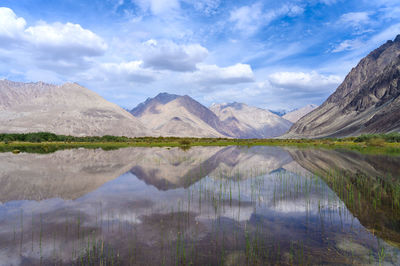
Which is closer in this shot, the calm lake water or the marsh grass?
the marsh grass

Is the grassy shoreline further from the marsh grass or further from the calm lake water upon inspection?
the marsh grass

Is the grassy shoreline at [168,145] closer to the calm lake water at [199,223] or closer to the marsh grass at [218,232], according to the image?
the calm lake water at [199,223]

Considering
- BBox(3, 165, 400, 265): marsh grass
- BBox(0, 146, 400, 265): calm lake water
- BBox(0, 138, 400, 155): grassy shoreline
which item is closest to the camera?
BBox(3, 165, 400, 265): marsh grass

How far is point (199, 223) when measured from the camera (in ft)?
51.2

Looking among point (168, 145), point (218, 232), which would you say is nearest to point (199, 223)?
point (218, 232)

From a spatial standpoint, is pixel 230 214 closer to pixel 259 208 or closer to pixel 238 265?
pixel 259 208

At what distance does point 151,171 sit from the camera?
120ft

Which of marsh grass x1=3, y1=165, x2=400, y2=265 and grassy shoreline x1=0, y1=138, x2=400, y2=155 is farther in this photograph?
grassy shoreline x1=0, y1=138, x2=400, y2=155

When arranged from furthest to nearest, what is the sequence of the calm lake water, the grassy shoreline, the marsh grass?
1. the grassy shoreline
2. the calm lake water
3. the marsh grass

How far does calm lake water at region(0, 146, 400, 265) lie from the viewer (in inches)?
451

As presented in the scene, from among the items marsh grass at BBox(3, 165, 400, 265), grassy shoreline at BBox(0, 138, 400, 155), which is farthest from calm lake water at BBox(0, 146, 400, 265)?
grassy shoreline at BBox(0, 138, 400, 155)

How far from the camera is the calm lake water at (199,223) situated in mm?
11453

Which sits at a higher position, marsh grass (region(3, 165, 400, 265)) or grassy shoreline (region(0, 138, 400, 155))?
grassy shoreline (region(0, 138, 400, 155))

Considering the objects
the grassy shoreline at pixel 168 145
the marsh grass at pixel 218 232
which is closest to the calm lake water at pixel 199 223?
the marsh grass at pixel 218 232
